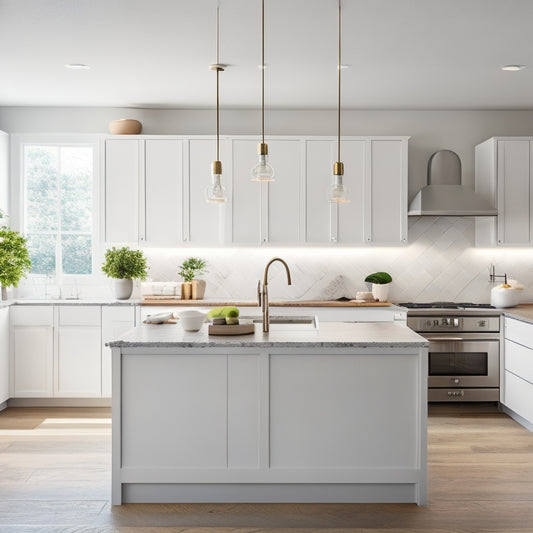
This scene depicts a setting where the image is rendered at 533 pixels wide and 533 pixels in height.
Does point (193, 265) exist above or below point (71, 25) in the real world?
below

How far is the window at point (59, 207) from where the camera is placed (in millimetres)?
6090

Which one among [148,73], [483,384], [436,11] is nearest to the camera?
[436,11]

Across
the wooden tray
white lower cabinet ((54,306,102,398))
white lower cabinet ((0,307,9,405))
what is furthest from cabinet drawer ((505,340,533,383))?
white lower cabinet ((0,307,9,405))

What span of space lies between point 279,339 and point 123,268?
274 centimetres

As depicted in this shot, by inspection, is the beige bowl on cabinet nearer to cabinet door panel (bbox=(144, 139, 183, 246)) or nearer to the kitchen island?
cabinet door panel (bbox=(144, 139, 183, 246))

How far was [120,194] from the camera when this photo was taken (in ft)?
19.1

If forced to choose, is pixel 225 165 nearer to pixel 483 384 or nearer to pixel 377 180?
pixel 377 180

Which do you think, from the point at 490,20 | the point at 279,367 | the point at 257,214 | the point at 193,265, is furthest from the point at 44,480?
the point at 490,20

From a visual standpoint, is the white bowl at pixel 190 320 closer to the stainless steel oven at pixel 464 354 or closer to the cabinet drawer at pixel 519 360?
the stainless steel oven at pixel 464 354

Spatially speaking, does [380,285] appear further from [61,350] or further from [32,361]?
[32,361]

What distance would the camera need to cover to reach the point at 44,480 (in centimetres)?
376

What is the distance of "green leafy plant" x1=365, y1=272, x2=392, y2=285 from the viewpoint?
5.85 metres

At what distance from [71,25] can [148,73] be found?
110 cm

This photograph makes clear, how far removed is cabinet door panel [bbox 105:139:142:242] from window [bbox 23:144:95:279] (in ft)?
1.17
